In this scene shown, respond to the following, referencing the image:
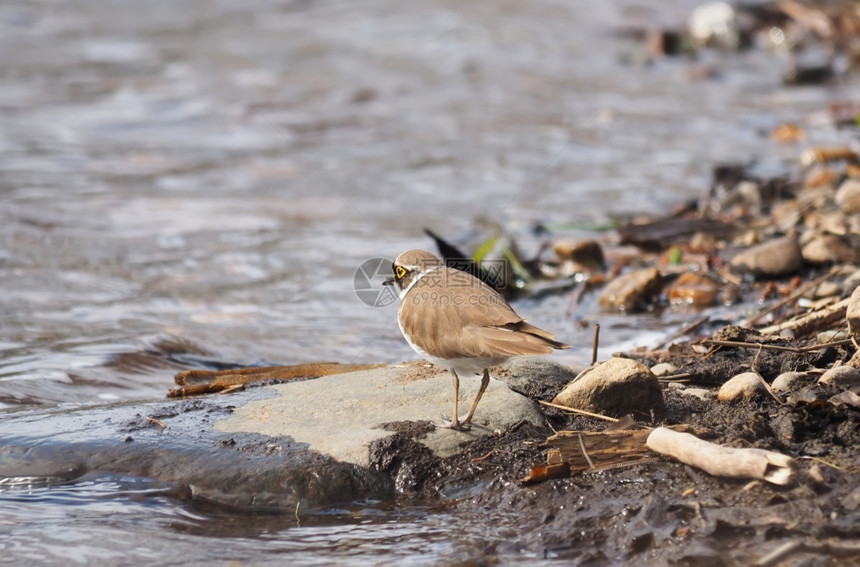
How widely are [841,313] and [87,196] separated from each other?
9.92 meters

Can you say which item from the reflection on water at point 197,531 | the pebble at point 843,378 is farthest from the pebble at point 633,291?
the reflection on water at point 197,531

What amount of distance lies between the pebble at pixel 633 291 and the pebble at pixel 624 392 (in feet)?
10.6

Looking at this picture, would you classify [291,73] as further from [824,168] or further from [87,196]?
[824,168]

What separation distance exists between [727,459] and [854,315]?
5.11 feet

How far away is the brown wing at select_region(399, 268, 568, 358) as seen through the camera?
16.5ft

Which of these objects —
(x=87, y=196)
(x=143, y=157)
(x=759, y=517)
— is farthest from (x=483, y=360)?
(x=143, y=157)

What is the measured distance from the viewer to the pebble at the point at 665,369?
5.65m

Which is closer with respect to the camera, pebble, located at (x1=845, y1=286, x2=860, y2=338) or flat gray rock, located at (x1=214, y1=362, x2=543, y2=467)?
flat gray rock, located at (x1=214, y1=362, x2=543, y2=467)

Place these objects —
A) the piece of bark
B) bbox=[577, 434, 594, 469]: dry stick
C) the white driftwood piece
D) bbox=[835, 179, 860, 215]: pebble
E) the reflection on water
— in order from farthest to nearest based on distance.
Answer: bbox=[835, 179, 860, 215]: pebble
the piece of bark
bbox=[577, 434, 594, 469]: dry stick
the reflection on water
the white driftwood piece

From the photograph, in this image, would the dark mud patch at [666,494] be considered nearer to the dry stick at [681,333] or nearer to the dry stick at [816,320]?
the dry stick at [816,320]

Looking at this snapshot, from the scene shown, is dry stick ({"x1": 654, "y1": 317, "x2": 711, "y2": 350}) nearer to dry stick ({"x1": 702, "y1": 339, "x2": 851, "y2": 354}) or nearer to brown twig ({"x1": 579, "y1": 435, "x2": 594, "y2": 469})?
dry stick ({"x1": 702, "y1": 339, "x2": 851, "y2": 354})

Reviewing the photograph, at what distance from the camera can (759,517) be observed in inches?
158

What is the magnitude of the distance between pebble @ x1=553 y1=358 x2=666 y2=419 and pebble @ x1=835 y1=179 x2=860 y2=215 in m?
4.91

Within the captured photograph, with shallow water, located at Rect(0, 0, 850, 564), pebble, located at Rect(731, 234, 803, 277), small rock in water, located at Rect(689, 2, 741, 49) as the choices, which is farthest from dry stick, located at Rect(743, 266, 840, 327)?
small rock in water, located at Rect(689, 2, 741, 49)
